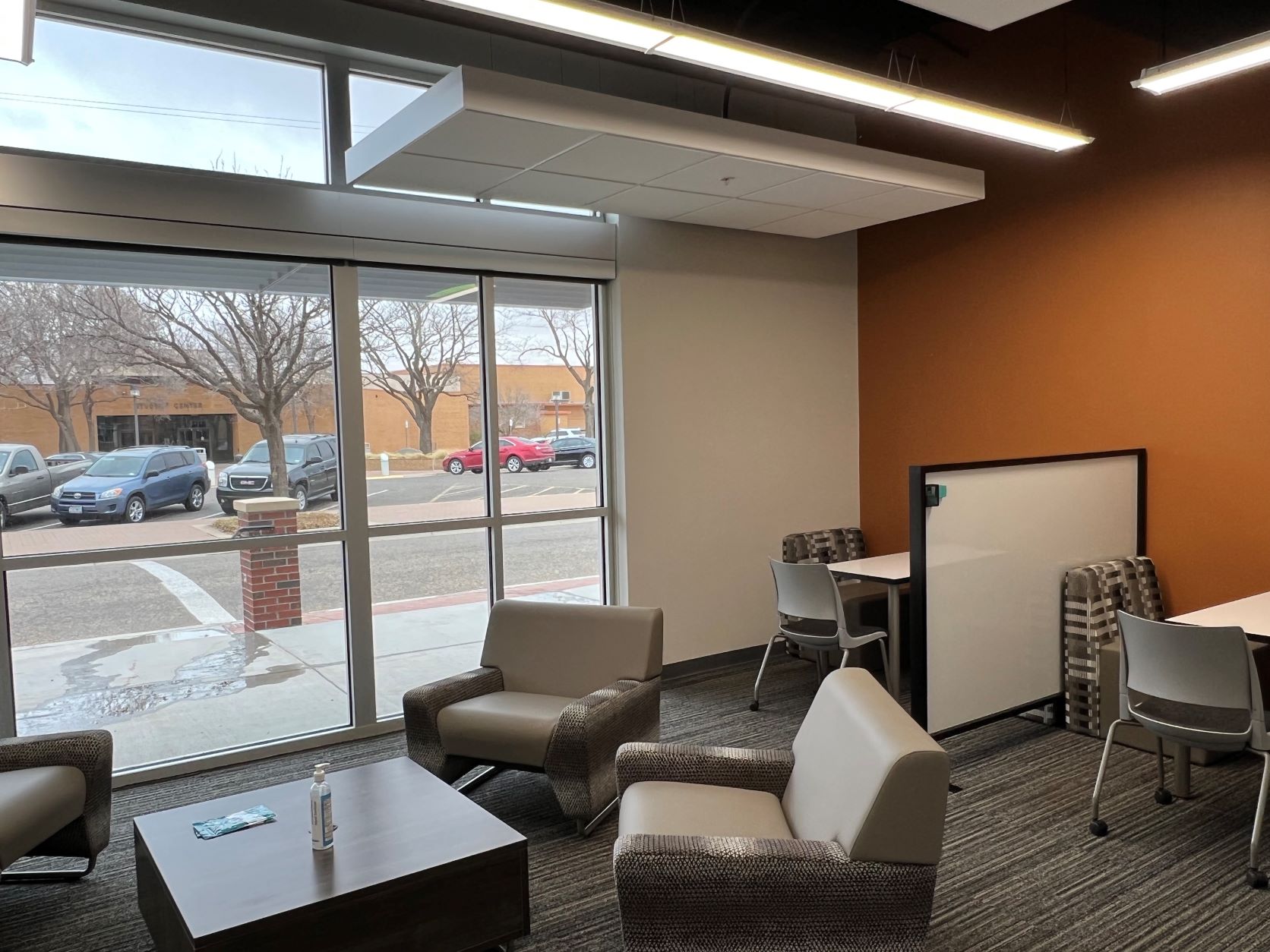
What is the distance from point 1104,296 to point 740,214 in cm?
209

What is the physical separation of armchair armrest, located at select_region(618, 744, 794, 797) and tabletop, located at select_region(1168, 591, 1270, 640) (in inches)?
73.3

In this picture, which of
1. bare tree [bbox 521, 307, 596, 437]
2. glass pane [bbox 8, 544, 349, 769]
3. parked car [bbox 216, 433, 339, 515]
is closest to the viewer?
glass pane [bbox 8, 544, 349, 769]

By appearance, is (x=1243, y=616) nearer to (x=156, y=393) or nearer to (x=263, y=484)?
(x=263, y=484)

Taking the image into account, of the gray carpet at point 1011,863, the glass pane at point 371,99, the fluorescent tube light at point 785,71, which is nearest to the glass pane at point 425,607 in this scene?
the gray carpet at point 1011,863

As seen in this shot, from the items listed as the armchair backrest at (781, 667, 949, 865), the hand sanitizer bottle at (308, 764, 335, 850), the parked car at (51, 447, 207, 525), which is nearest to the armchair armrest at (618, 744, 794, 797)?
the armchair backrest at (781, 667, 949, 865)

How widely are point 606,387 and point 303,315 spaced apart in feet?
6.04

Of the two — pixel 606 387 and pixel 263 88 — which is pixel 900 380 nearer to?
pixel 606 387

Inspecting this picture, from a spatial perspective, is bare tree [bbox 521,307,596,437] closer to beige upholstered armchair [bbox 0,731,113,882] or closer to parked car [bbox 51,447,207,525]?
parked car [bbox 51,447,207,525]

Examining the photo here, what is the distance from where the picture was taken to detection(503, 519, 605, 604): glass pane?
5434 mm

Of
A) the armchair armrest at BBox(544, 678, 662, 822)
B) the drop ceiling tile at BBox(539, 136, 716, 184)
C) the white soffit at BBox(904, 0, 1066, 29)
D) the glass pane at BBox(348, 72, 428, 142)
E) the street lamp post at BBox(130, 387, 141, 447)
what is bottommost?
the armchair armrest at BBox(544, 678, 662, 822)

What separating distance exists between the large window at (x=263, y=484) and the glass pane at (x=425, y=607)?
0.01 metres

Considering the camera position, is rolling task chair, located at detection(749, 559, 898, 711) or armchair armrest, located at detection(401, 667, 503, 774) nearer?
armchair armrest, located at detection(401, 667, 503, 774)

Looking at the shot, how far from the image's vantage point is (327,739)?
15.6 feet

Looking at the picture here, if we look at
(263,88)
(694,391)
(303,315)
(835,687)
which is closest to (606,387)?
(694,391)
